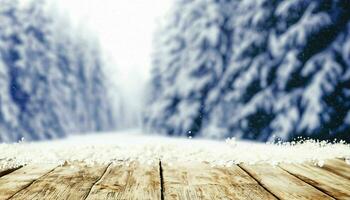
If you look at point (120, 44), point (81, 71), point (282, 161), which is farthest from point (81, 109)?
point (282, 161)

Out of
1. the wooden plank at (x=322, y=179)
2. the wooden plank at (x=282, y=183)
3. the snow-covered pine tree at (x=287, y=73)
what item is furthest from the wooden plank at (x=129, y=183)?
the snow-covered pine tree at (x=287, y=73)

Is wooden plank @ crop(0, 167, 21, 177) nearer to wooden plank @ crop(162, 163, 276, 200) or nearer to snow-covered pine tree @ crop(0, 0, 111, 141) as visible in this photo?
wooden plank @ crop(162, 163, 276, 200)

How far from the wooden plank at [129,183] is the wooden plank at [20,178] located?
0.37m

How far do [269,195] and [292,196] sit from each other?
0.34 feet

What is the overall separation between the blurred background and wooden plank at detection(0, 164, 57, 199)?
7454 mm

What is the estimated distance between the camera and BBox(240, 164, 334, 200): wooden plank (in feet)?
6.61

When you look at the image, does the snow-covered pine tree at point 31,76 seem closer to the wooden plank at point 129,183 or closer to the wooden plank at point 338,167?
the wooden plank at point 129,183

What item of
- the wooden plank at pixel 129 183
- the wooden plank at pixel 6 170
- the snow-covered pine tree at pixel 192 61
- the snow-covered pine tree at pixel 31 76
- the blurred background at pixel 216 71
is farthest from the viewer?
the snow-covered pine tree at pixel 31 76

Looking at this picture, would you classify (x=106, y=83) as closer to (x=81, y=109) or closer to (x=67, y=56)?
(x=81, y=109)

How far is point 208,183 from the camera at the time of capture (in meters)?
2.29

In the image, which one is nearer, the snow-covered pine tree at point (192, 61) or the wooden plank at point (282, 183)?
the wooden plank at point (282, 183)

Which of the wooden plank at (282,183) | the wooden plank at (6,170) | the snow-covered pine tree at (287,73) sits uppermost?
the snow-covered pine tree at (287,73)

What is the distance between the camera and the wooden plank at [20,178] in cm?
210

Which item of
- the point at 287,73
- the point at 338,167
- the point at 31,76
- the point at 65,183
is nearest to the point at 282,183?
the point at 338,167
